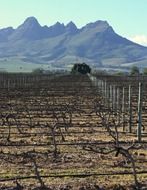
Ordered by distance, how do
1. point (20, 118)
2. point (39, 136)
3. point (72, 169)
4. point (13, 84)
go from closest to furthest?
point (72, 169), point (39, 136), point (20, 118), point (13, 84)

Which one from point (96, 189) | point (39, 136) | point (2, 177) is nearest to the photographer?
point (96, 189)

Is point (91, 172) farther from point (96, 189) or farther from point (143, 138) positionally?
point (143, 138)

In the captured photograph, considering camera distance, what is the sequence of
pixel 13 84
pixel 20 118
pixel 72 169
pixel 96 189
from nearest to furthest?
pixel 96 189 < pixel 72 169 < pixel 20 118 < pixel 13 84

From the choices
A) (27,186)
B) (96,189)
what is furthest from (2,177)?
(96,189)

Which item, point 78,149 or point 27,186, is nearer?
point 27,186

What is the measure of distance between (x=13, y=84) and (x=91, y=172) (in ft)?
153

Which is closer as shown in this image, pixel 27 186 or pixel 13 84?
pixel 27 186

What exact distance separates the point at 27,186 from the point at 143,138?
6.75 meters

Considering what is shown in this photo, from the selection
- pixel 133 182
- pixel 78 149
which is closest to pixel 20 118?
pixel 78 149

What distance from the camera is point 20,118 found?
20516 mm

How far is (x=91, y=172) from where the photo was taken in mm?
10156

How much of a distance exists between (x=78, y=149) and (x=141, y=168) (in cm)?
239

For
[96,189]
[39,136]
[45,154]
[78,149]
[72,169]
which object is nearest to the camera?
[96,189]

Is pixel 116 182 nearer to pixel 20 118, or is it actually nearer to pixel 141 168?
pixel 141 168
